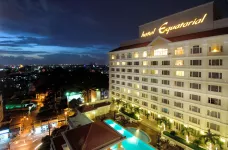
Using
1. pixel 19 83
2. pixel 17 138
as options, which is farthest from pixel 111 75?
pixel 19 83

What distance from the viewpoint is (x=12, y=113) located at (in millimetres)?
46812

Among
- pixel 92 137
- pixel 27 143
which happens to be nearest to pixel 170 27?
pixel 92 137

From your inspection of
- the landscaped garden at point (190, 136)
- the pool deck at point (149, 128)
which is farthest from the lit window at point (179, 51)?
the pool deck at point (149, 128)

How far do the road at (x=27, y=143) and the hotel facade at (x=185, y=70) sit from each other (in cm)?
2810

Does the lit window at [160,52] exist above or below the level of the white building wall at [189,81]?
above

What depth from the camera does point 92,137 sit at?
61.4 feet

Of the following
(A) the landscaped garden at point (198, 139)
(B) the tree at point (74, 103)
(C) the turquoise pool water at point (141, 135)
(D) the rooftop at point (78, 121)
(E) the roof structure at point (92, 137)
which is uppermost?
(E) the roof structure at point (92, 137)

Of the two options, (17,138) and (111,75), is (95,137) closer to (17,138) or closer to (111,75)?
(17,138)

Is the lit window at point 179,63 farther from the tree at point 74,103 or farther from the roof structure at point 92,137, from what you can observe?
the tree at point 74,103

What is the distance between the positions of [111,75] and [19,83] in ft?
245

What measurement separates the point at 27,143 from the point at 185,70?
41.4m

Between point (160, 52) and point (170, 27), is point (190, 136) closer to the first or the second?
point (160, 52)

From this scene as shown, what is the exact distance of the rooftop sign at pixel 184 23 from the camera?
2758 cm

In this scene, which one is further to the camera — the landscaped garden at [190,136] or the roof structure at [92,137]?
the landscaped garden at [190,136]
